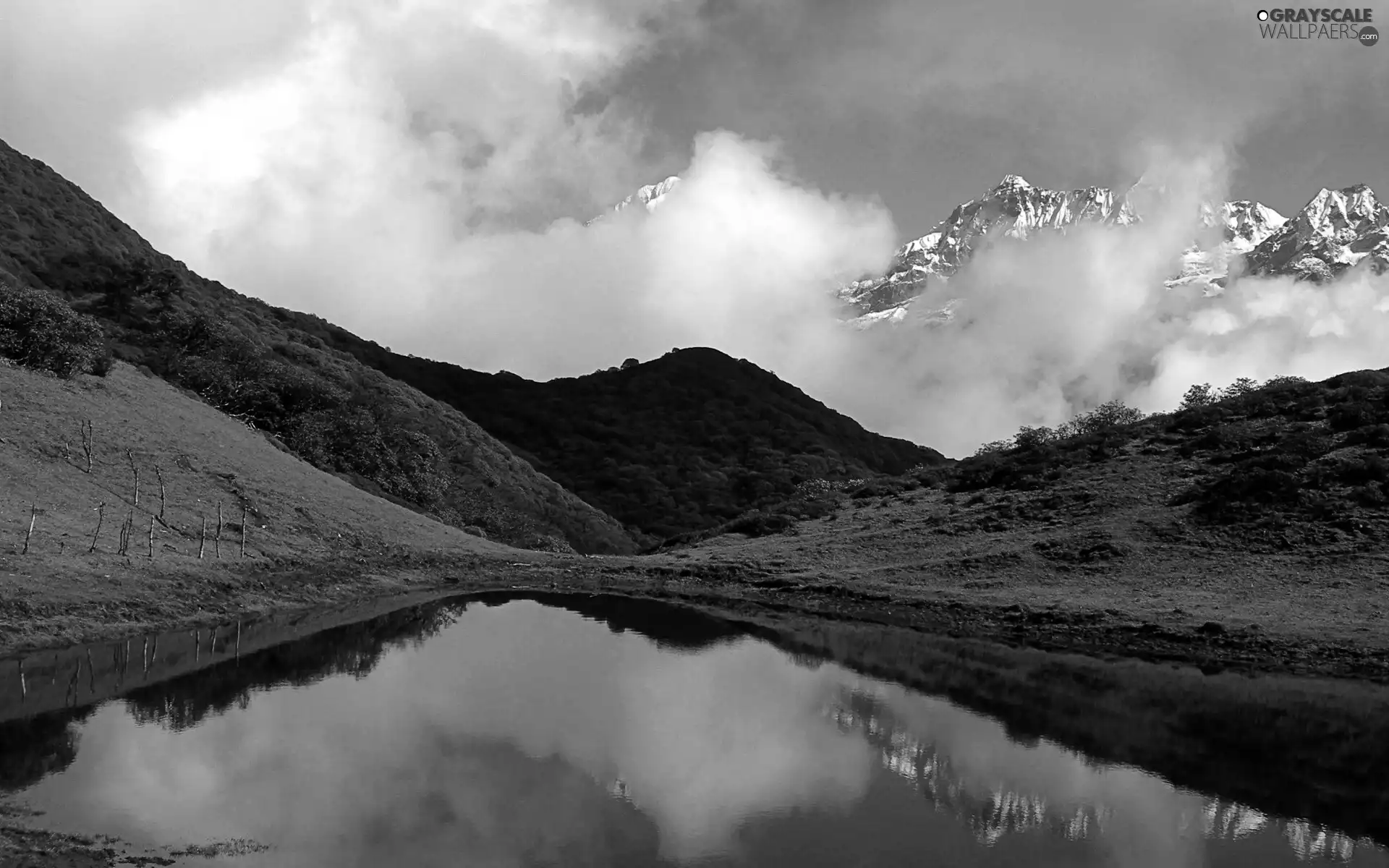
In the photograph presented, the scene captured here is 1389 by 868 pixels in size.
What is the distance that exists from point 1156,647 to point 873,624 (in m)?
13.8

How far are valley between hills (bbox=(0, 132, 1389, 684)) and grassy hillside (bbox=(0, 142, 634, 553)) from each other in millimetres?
423

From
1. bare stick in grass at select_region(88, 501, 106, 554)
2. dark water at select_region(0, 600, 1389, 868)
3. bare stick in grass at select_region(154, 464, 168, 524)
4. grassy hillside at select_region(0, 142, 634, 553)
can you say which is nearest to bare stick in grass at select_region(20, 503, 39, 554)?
bare stick in grass at select_region(88, 501, 106, 554)

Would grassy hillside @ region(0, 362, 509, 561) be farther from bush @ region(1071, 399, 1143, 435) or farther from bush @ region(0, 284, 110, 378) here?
bush @ region(1071, 399, 1143, 435)

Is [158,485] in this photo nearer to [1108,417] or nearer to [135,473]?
[135,473]

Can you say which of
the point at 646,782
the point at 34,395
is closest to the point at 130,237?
the point at 34,395

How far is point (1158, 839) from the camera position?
2245 centimetres

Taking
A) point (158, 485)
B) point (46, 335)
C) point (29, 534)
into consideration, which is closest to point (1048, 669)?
point (29, 534)

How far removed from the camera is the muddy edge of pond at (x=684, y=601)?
35.1m

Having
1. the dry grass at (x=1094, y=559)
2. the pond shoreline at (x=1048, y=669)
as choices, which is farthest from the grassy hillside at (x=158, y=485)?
the dry grass at (x=1094, y=559)

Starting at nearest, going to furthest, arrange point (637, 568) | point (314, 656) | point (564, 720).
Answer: point (564, 720) < point (314, 656) < point (637, 568)

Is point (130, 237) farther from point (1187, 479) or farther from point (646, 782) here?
point (646, 782)

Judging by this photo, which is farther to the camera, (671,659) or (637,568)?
(637,568)

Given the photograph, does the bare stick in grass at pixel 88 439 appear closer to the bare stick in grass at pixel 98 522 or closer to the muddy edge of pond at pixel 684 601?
the bare stick in grass at pixel 98 522

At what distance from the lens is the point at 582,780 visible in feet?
81.9
